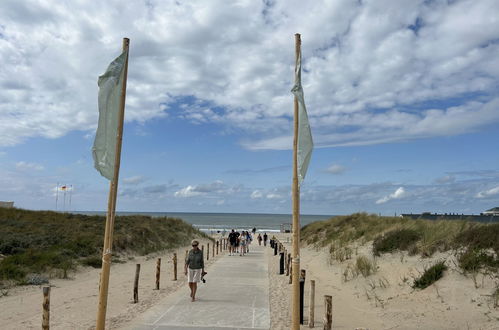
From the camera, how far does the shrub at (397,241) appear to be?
14.3m

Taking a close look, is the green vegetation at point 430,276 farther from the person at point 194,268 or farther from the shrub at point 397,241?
the person at point 194,268

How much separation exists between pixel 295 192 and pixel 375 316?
197 inches

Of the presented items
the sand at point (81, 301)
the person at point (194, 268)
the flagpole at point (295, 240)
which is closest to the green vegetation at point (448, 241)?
the flagpole at point (295, 240)

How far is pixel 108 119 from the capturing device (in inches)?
241

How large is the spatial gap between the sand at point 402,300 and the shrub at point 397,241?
1.48 ft

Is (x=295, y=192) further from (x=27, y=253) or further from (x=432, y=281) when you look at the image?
(x=27, y=253)

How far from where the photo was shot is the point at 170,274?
17812 mm

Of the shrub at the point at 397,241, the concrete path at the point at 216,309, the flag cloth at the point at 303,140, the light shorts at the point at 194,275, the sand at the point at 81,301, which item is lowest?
the sand at the point at 81,301

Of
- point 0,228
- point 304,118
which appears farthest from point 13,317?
point 0,228

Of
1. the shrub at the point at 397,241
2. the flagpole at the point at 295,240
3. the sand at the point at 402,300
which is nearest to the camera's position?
the flagpole at the point at 295,240

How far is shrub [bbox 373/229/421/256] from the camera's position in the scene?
14336 millimetres

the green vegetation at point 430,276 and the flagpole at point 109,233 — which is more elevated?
the flagpole at point 109,233

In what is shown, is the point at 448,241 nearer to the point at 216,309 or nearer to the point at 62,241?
the point at 216,309

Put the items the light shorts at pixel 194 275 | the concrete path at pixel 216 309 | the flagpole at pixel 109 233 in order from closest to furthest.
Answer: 1. the flagpole at pixel 109 233
2. the concrete path at pixel 216 309
3. the light shorts at pixel 194 275
